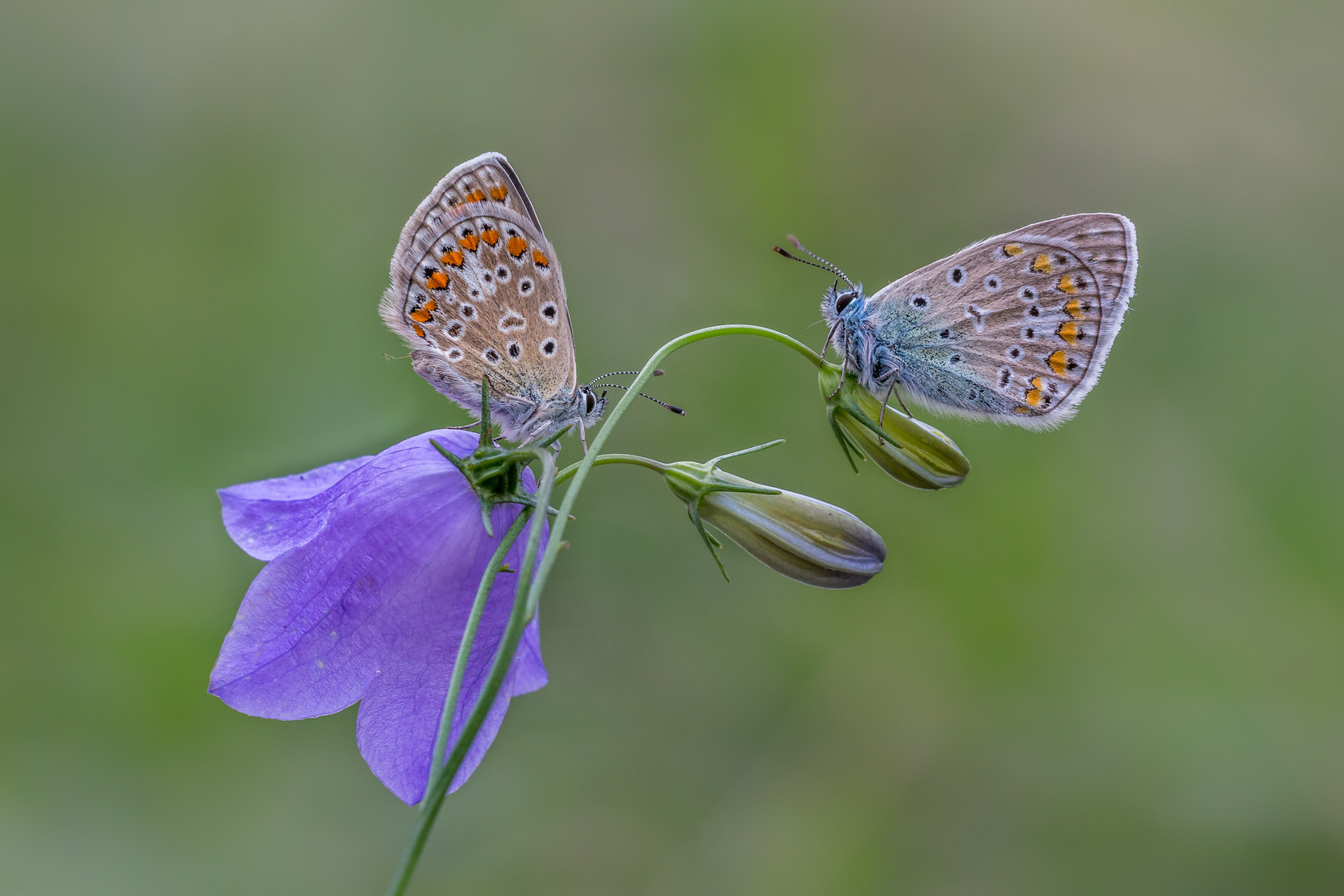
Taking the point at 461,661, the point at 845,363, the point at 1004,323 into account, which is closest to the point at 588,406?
the point at 845,363

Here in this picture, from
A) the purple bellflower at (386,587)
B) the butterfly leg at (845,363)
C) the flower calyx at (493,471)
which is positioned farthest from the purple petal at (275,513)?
the butterfly leg at (845,363)

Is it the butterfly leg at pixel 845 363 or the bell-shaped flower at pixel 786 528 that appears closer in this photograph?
the bell-shaped flower at pixel 786 528

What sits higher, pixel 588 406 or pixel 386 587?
pixel 588 406

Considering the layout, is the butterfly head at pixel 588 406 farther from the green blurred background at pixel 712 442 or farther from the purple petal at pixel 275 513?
the green blurred background at pixel 712 442

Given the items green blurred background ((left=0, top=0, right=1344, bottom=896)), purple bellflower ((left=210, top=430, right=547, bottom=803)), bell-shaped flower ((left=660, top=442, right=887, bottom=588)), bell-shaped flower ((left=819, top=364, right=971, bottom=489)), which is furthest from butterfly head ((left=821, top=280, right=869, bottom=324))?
green blurred background ((left=0, top=0, right=1344, bottom=896))

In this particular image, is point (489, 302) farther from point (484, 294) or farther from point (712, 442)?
point (712, 442)

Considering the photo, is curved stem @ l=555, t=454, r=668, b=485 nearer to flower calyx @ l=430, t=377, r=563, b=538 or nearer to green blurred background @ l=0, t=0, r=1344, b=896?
flower calyx @ l=430, t=377, r=563, b=538
